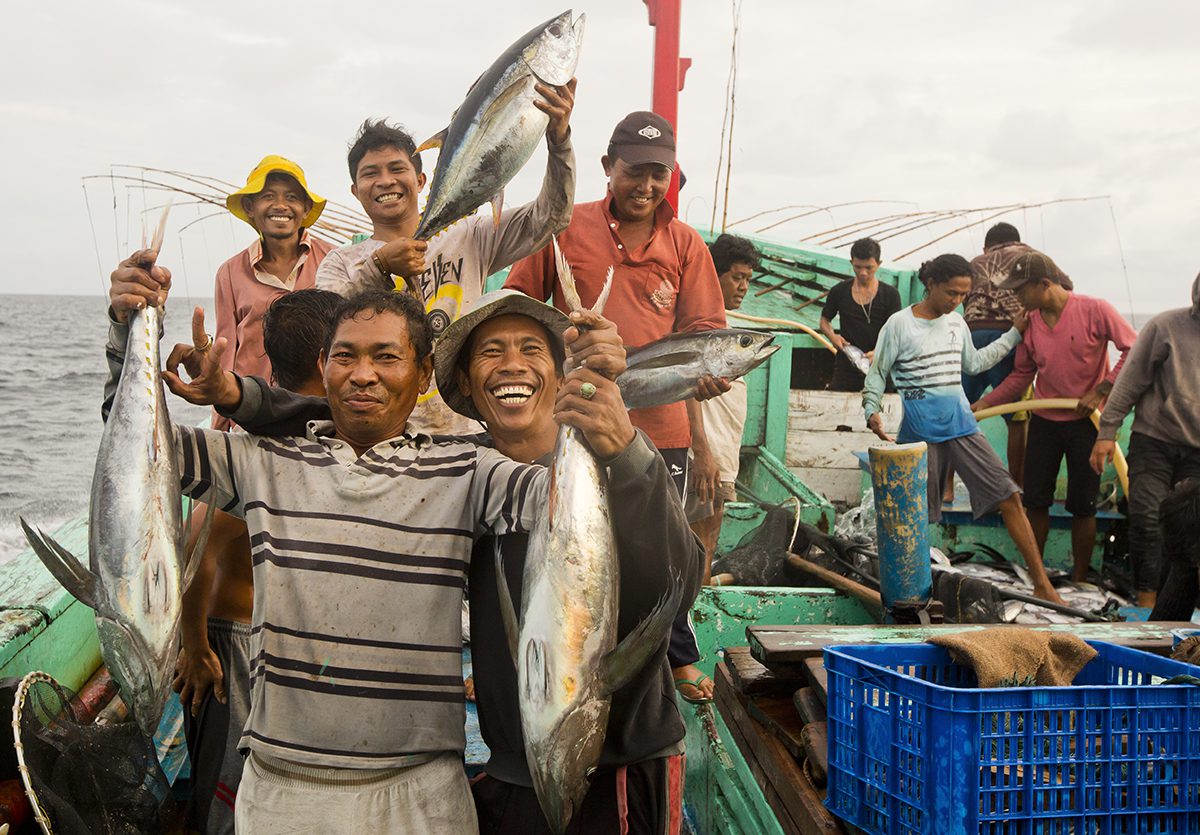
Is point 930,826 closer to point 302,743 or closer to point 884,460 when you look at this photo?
point 302,743

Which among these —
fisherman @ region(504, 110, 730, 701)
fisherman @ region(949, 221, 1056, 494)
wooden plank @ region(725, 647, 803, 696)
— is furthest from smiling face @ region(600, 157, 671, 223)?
fisherman @ region(949, 221, 1056, 494)

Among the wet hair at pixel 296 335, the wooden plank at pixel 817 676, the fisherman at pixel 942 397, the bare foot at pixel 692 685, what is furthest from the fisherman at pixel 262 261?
the fisherman at pixel 942 397

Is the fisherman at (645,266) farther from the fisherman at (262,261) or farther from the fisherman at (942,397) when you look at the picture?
the fisherman at (942,397)

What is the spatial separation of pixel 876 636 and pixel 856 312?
5590 millimetres

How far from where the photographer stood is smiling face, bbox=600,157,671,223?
3.88 m

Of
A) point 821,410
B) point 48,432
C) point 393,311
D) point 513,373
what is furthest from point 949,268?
point 48,432

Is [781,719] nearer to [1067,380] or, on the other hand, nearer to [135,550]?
[135,550]

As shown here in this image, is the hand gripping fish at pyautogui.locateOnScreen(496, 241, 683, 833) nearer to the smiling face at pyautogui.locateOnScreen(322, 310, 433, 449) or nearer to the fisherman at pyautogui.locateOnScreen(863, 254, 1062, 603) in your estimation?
the smiling face at pyautogui.locateOnScreen(322, 310, 433, 449)

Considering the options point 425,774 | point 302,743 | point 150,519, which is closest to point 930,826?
point 425,774

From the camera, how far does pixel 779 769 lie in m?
2.60

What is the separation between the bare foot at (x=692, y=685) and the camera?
389 cm

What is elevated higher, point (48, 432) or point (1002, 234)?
point (1002, 234)

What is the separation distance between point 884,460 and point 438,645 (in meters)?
3.10

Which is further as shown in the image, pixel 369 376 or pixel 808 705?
pixel 808 705
